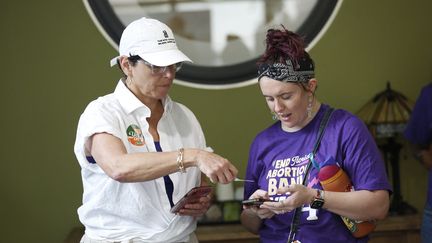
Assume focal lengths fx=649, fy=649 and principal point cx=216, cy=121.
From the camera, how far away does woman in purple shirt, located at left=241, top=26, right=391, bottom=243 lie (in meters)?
2.18

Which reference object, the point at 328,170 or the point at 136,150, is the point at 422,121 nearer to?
the point at 328,170

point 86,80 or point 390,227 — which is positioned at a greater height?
point 86,80

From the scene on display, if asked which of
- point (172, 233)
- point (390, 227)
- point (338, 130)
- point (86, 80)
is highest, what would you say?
point (86, 80)

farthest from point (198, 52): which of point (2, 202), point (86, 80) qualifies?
point (2, 202)

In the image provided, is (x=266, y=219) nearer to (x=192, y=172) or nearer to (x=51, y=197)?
(x=192, y=172)

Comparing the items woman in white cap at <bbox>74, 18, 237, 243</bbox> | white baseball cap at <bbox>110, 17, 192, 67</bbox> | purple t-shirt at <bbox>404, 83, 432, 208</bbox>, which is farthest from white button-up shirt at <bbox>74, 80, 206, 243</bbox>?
purple t-shirt at <bbox>404, 83, 432, 208</bbox>

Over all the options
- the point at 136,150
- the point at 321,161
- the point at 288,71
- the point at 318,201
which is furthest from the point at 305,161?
the point at 136,150

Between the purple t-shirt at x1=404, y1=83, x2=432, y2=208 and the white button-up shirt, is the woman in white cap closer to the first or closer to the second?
the white button-up shirt

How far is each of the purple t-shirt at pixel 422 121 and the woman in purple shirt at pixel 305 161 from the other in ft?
3.21

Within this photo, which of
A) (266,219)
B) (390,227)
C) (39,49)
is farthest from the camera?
(39,49)

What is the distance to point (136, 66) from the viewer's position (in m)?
2.35

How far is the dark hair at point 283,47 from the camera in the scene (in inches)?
89.7

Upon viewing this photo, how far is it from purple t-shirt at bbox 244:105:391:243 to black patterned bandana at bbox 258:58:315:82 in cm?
17

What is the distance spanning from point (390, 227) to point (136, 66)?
74.3 inches
